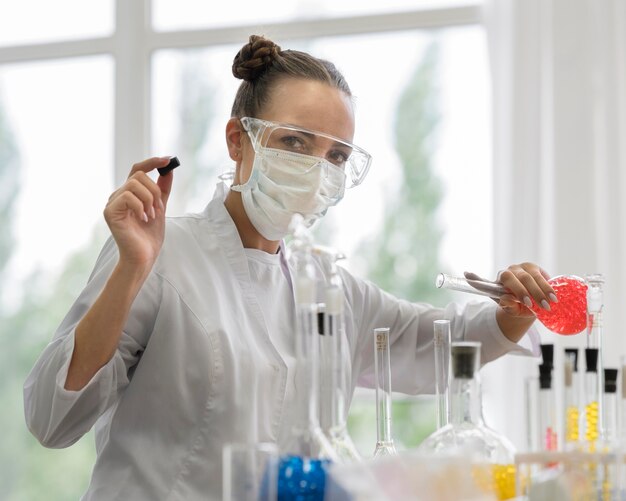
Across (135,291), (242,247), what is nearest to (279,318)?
(242,247)

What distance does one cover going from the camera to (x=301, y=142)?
5.45 ft

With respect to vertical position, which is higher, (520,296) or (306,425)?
(520,296)

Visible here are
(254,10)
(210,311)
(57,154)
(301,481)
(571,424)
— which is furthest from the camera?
(57,154)

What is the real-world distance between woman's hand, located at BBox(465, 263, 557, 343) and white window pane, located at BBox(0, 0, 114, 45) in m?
2.48

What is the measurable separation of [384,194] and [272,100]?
1.75 m

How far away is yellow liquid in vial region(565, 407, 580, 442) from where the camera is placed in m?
1.05

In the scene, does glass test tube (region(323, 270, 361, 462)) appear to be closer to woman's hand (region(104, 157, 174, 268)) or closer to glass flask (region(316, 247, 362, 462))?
glass flask (region(316, 247, 362, 462))

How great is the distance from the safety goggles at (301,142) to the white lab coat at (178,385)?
23 centimetres

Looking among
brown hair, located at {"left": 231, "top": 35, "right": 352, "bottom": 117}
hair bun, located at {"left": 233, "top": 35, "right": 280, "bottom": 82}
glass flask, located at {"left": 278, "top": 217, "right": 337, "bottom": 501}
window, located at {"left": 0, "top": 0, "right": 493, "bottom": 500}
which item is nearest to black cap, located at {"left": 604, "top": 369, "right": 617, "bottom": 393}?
glass flask, located at {"left": 278, "top": 217, "right": 337, "bottom": 501}

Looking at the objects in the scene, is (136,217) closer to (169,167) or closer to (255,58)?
(169,167)

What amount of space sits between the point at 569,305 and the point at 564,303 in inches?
0.4

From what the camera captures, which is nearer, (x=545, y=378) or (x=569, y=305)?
(x=545, y=378)

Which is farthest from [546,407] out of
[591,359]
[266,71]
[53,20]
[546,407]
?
[53,20]

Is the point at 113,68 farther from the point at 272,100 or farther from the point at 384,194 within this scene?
the point at 272,100
